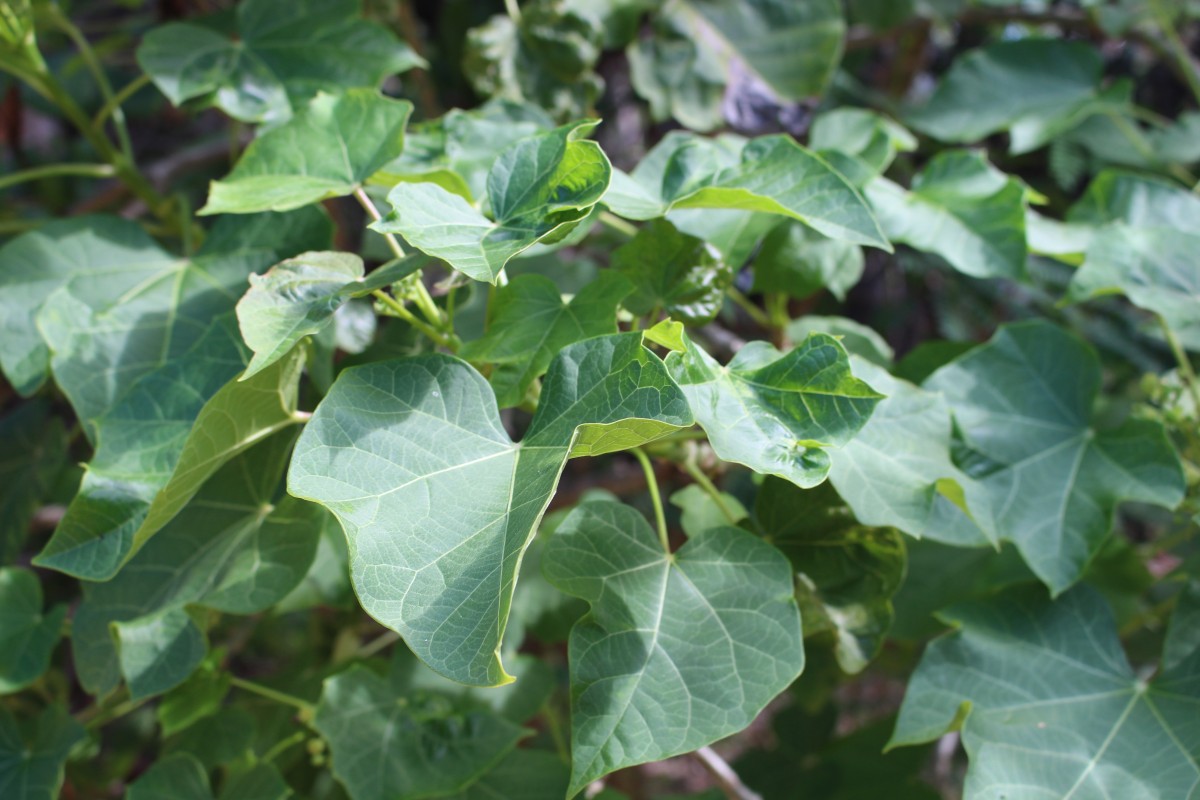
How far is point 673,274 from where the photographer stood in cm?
91

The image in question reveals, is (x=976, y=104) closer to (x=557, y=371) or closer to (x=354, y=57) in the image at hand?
(x=354, y=57)

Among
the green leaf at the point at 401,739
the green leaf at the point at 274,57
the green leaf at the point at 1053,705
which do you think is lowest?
the green leaf at the point at 401,739

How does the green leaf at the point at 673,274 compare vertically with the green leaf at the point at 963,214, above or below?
above

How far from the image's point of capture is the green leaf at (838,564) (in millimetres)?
889

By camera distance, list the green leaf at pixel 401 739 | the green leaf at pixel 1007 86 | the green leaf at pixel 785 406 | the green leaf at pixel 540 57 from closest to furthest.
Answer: the green leaf at pixel 785 406
the green leaf at pixel 401 739
the green leaf at pixel 540 57
the green leaf at pixel 1007 86

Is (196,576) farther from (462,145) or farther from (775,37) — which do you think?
(775,37)

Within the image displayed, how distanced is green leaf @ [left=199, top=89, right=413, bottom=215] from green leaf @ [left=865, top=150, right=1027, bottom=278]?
0.59m

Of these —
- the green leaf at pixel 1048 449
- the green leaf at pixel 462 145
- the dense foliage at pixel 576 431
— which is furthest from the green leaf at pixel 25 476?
the green leaf at pixel 1048 449

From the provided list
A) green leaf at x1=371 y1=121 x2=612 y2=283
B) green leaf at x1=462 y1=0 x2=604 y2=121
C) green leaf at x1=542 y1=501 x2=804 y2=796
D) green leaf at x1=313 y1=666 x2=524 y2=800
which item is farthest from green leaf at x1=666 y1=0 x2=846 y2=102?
green leaf at x1=313 y1=666 x2=524 y2=800

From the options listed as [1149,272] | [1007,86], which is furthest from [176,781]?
[1007,86]

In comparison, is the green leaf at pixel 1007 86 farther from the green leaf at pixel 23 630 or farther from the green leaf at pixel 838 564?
the green leaf at pixel 23 630

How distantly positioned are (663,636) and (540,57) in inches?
41.3

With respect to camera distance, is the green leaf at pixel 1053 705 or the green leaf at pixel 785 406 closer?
the green leaf at pixel 785 406

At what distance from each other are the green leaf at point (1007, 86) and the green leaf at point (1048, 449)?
0.62 meters
